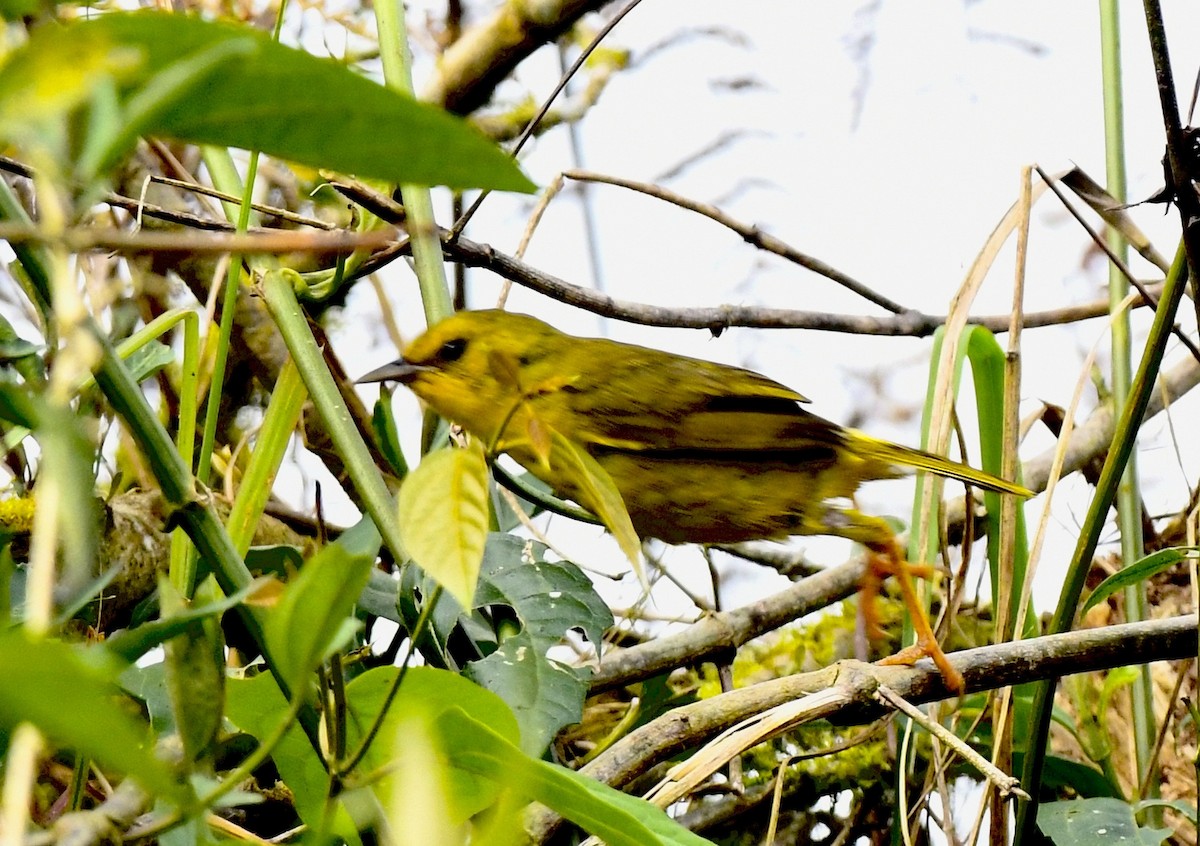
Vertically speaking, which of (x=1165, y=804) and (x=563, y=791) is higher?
(x=563, y=791)

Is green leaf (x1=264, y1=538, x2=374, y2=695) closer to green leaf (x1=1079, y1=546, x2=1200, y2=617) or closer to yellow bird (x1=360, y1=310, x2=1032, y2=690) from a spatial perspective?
green leaf (x1=1079, y1=546, x2=1200, y2=617)

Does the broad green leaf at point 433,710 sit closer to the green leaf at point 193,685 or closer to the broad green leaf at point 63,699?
the green leaf at point 193,685

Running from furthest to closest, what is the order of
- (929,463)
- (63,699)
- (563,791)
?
(929,463) → (563,791) → (63,699)

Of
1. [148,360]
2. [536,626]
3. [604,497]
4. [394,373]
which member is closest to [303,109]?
[604,497]

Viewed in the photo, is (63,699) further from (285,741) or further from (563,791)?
(285,741)

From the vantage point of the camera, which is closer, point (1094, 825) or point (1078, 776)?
point (1094, 825)

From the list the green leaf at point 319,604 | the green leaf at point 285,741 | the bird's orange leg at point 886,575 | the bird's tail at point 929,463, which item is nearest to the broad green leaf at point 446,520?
the green leaf at point 319,604

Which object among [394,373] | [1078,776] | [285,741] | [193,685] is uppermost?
[394,373]

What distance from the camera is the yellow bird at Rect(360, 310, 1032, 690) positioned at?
1.99m

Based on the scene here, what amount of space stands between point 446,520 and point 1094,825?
3.81 feet

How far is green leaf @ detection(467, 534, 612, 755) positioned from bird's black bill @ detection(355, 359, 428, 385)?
61 centimetres

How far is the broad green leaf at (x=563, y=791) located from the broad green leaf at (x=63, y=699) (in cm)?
24

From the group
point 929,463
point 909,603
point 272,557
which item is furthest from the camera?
point 929,463

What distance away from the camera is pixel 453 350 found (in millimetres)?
1953
